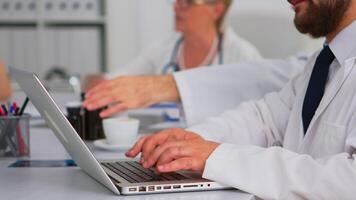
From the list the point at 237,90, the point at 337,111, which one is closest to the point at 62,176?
the point at 337,111

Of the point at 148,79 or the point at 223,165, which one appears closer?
the point at 223,165

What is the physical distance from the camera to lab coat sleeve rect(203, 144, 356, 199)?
0.99 meters

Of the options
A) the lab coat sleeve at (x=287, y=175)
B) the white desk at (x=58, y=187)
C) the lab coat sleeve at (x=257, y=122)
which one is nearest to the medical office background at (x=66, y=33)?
the lab coat sleeve at (x=257, y=122)

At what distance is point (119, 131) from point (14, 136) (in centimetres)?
23

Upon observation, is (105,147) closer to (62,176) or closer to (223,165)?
(62,176)

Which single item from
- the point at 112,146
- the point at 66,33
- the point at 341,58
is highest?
the point at 341,58

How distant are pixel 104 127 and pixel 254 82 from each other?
1.78ft

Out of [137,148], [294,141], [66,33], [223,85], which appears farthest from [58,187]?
[66,33]

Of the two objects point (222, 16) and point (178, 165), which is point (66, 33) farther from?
point (178, 165)

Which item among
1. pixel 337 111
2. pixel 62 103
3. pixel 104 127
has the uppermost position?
pixel 337 111

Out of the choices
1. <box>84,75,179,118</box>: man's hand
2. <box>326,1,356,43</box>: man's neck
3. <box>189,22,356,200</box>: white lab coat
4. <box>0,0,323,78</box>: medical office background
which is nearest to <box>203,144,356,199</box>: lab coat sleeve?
<box>189,22,356,200</box>: white lab coat

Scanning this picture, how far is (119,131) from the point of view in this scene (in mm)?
1446

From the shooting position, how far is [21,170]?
3.95 ft

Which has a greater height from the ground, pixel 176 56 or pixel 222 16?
pixel 222 16
